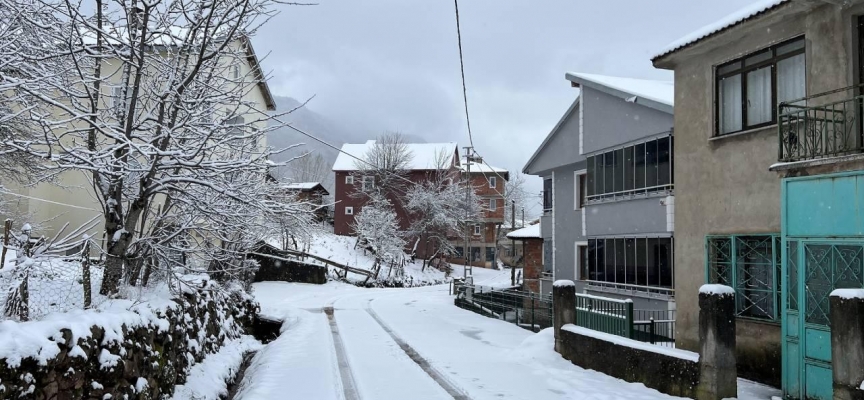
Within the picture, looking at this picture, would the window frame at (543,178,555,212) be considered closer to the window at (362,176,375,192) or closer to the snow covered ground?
the snow covered ground

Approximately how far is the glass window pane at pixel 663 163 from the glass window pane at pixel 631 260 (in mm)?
2217

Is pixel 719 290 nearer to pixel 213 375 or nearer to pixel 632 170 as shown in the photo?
pixel 213 375

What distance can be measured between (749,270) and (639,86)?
32.4 ft

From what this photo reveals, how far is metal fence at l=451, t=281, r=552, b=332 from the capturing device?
1825cm

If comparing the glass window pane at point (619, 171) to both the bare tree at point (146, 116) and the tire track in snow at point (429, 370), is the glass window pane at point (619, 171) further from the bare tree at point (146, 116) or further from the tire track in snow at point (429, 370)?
the bare tree at point (146, 116)

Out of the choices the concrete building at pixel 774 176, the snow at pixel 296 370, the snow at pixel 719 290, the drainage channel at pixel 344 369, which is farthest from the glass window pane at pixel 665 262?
the snow at pixel 296 370

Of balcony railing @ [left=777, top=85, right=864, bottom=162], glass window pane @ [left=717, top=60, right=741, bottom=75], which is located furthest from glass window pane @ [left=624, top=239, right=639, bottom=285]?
balcony railing @ [left=777, top=85, right=864, bottom=162]

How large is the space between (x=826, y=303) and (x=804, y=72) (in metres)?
3.89

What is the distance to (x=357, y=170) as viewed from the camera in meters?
58.4

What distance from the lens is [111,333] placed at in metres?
7.32

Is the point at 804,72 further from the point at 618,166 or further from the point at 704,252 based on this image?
the point at 618,166

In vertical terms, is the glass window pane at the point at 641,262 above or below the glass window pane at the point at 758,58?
below

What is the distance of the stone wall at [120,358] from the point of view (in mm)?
5693

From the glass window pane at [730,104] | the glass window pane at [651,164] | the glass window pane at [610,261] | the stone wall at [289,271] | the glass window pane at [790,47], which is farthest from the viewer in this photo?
the stone wall at [289,271]
